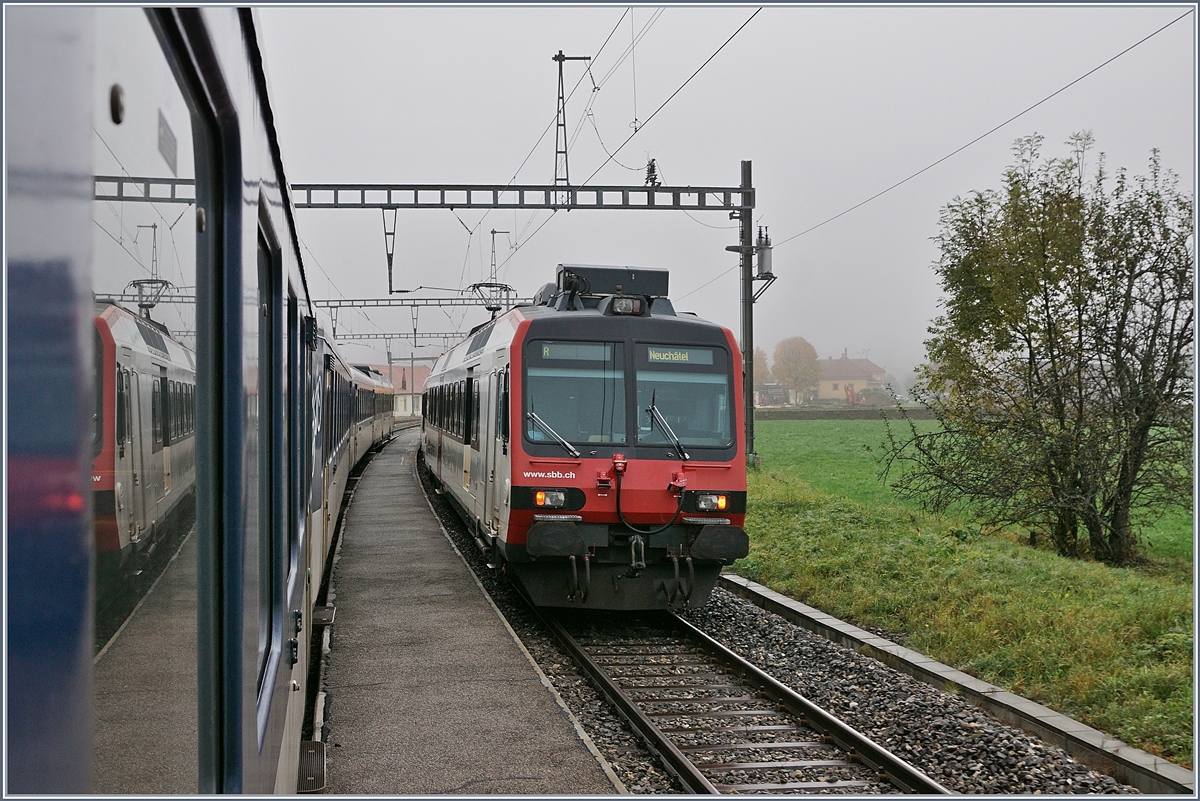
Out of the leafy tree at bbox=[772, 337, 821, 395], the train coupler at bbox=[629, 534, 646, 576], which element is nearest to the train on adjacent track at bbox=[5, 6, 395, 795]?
the train coupler at bbox=[629, 534, 646, 576]

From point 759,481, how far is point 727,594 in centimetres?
965

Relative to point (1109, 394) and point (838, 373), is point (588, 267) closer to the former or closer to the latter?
point (1109, 394)

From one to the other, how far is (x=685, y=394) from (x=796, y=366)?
120 m

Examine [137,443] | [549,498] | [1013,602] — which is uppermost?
[137,443]

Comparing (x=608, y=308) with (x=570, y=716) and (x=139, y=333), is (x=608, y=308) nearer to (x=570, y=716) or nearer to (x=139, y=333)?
(x=570, y=716)

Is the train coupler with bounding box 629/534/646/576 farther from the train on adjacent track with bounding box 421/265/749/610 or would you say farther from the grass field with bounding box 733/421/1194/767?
the grass field with bounding box 733/421/1194/767

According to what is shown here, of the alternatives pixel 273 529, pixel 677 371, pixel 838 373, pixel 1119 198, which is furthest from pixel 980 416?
pixel 838 373

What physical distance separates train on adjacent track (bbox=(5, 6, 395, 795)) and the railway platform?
139 inches

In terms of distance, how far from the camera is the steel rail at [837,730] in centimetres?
584

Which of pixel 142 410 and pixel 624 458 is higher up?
pixel 142 410

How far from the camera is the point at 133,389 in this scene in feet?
3.96

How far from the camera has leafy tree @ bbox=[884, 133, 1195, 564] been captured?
523 inches

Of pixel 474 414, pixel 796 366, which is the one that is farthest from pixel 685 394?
pixel 796 366

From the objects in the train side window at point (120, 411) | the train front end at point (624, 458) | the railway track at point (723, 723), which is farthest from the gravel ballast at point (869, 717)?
the train side window at point (120, 411)
